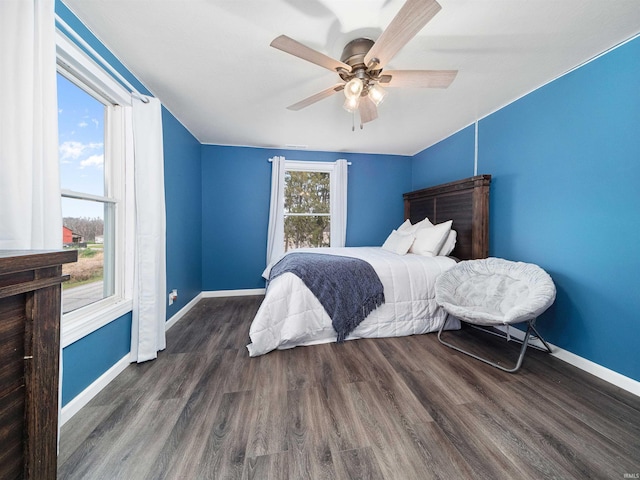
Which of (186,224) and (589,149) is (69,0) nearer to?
(186,224)

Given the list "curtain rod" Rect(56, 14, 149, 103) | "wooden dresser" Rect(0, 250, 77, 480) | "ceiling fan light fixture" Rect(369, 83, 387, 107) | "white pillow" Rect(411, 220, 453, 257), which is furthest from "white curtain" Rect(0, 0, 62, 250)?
"white pillow" Rect(411, 220, 453, 257)

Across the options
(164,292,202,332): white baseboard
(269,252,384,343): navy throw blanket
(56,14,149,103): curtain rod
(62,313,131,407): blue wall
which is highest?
(56,14,149,103): curtain rod

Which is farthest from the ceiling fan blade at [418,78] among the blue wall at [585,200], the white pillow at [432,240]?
the white pillow at [432,240]

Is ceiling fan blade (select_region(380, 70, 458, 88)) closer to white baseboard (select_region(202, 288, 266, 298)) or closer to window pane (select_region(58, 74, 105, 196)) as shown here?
window pane (select_region(58, 74, 105, 196))

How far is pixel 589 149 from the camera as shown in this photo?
186 centimetres

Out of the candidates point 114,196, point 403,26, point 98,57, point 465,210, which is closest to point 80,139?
point 114,196

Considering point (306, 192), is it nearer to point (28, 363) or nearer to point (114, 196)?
point (114, 196)

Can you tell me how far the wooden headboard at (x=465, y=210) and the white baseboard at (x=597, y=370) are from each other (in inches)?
40.6

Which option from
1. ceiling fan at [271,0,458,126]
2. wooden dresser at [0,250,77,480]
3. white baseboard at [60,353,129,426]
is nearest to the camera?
wooden dresser at [0,250,77,480]

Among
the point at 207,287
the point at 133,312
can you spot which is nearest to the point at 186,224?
the point at 207,287

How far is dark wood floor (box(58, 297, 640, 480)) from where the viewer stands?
1.11 metres

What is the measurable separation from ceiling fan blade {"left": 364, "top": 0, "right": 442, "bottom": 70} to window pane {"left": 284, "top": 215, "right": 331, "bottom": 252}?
2.81 metres

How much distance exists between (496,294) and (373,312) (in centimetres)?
110

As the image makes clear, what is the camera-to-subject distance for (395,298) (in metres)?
2.41
